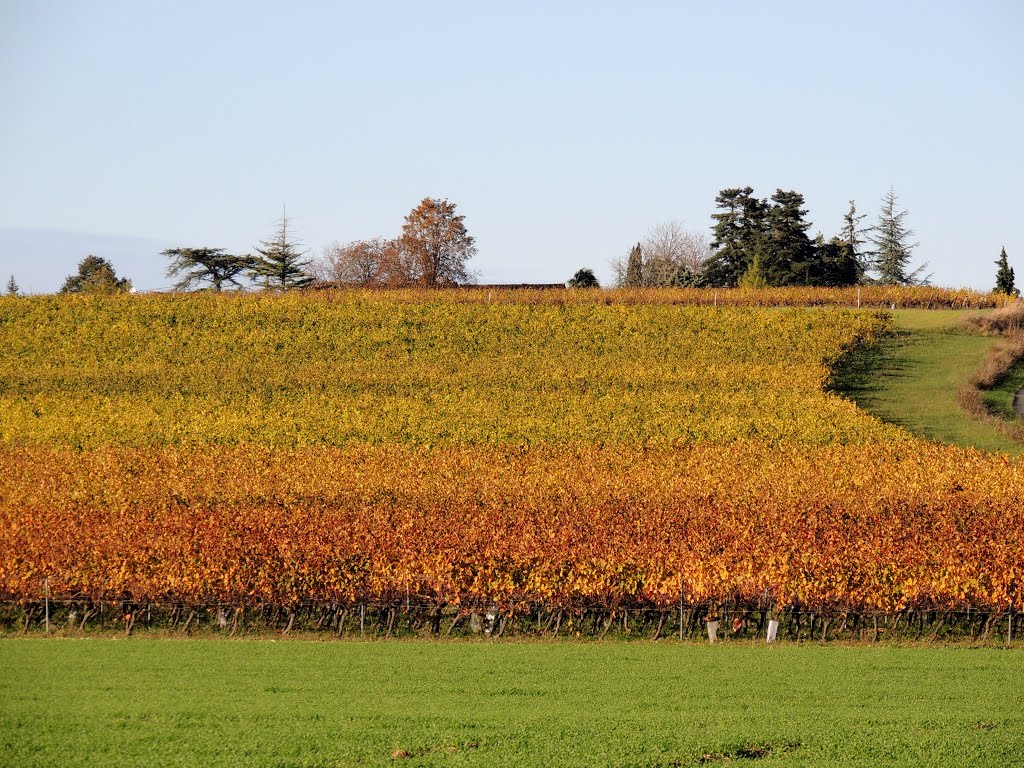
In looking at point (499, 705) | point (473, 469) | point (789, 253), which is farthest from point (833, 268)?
point (499, 705)

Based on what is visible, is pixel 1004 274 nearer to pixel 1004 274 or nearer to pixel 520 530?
pixel 1004 274

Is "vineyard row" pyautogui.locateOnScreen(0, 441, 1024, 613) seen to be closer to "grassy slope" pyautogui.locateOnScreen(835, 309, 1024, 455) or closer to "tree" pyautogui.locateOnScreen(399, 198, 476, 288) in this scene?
"grassy slope" pyautogui.locateOnScreen(835, 309, 1024, 455)

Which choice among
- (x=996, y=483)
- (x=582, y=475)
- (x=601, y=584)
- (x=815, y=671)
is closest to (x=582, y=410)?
(x=582, y=475)

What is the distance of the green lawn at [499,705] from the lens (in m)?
14.5

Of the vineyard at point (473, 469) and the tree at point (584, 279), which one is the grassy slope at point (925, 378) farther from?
the tree at point (584, 279)

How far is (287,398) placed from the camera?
47250 millimetres

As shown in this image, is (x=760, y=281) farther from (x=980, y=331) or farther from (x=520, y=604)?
(x=520, y=604)

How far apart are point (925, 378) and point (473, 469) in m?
23.2

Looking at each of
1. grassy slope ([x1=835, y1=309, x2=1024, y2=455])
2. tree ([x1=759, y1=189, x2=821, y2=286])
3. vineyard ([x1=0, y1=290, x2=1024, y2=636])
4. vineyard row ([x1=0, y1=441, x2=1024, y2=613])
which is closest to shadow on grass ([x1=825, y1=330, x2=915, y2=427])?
grassy slope ([x1=835, y1=309, x2=1024, y2=455])

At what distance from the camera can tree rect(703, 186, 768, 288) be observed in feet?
283

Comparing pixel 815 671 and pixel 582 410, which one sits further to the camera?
pixel 582 410

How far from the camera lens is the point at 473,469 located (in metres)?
36.0

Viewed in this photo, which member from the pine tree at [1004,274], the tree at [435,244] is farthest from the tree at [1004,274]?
the tree at [435,244]

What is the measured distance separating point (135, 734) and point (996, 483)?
84.9 ft
